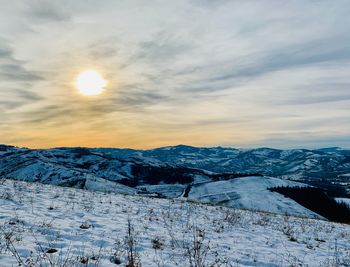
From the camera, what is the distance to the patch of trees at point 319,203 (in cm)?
13538

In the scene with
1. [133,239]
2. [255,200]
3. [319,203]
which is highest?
[133,239]

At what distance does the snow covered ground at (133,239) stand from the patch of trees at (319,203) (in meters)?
126

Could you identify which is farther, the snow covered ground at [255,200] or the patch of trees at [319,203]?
the snow covered ground at [255,200]

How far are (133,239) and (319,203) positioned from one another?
159558mm

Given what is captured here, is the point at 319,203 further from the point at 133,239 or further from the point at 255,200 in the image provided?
the point at 133,239

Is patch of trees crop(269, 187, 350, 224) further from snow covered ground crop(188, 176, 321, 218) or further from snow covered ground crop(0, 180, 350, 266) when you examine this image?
snow covered ground crop(0, 180, 350, 266)

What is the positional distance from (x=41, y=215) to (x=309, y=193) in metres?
177

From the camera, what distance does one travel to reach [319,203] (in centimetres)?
15088

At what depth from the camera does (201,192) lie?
196875 millimetres

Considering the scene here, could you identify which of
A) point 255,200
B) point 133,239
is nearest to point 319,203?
point 255,200

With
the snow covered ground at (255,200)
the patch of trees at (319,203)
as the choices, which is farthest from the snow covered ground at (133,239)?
the patch of trees at (319,203)

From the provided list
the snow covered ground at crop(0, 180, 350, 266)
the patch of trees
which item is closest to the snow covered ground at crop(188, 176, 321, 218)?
the patch of trees

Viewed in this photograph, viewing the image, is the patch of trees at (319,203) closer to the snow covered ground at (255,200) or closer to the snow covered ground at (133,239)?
the snow covered ground at (255,200)

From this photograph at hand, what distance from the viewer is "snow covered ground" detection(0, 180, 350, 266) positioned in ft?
26.4
